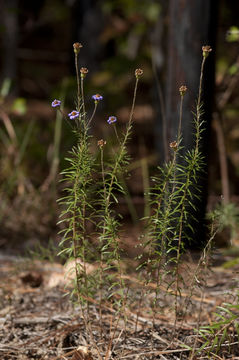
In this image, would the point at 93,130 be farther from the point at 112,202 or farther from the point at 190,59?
the point at 112,202

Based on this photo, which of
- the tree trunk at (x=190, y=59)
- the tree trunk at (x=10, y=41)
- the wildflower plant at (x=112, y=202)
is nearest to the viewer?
the wildflower plant at (x=112, y=202)

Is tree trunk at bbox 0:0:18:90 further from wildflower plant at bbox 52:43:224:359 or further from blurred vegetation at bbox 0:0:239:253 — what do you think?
wildflower plant at bbox 52:43:224:359

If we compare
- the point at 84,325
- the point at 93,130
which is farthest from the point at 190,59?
the point at 93,130

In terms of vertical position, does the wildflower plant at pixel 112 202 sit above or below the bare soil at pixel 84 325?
above

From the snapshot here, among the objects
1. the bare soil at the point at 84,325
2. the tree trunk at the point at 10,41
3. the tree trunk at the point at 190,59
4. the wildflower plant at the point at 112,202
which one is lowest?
the bare soil at the point at 84,325

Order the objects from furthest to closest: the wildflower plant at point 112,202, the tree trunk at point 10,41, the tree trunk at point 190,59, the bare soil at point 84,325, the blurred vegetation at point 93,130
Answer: the tree trunk at point 10,41
the blurred vegetation at point 93,130
the tree trunk at point 190,59
the bare soil at point 84,325
the wildflower plant at point 112,202

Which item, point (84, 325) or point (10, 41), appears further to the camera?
point (10, 41)

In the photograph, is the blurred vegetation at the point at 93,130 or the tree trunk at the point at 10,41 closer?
the blurred vegetation at the point at 93,130

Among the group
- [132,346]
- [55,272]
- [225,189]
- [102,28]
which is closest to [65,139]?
[102,28]

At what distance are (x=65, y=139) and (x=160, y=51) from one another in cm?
121

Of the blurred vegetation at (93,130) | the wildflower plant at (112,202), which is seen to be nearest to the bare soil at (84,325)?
the wildflower plant at (112,202)

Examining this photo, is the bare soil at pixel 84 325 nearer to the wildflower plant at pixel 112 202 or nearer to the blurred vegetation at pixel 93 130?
the wildflower plant at pixel 112 202

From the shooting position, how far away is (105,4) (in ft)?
15.4

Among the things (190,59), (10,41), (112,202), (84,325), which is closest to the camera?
(112,202)
